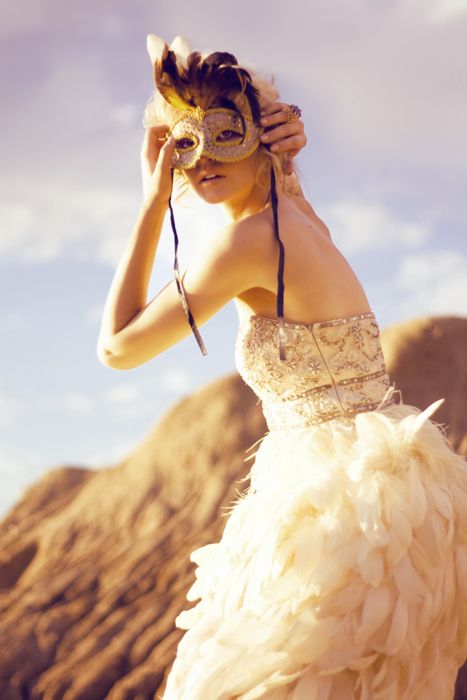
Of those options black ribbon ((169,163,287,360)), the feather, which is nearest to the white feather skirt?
black ribbon ((169,163,287,360))

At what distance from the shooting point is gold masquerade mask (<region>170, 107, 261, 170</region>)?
234 cm

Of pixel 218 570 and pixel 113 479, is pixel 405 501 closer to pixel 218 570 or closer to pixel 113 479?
pixel 218 570

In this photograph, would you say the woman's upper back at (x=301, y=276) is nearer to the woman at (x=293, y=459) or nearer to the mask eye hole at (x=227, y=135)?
the woman at (x=293, y=459)

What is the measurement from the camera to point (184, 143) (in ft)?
7.82

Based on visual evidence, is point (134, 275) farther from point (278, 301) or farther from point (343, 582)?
point (343, 582)

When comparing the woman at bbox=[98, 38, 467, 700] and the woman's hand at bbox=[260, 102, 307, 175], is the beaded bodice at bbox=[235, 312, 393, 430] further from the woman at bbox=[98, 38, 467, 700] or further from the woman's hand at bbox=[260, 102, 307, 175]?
the woman's hand at bbox=[260, 102, 307, 175]

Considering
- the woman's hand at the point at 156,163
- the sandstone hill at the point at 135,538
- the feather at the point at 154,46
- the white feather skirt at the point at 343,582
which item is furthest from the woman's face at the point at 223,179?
the sandstone hill at the point at 135,538

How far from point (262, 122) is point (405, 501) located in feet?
3.55

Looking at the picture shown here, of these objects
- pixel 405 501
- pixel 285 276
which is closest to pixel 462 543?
pixel 405 501

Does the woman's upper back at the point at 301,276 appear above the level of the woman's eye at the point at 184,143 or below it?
below

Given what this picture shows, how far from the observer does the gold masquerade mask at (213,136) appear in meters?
2.34

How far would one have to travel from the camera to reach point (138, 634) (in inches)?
404

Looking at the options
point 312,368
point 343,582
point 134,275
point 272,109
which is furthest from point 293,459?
point 272,109

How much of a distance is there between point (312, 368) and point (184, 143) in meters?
0.71
